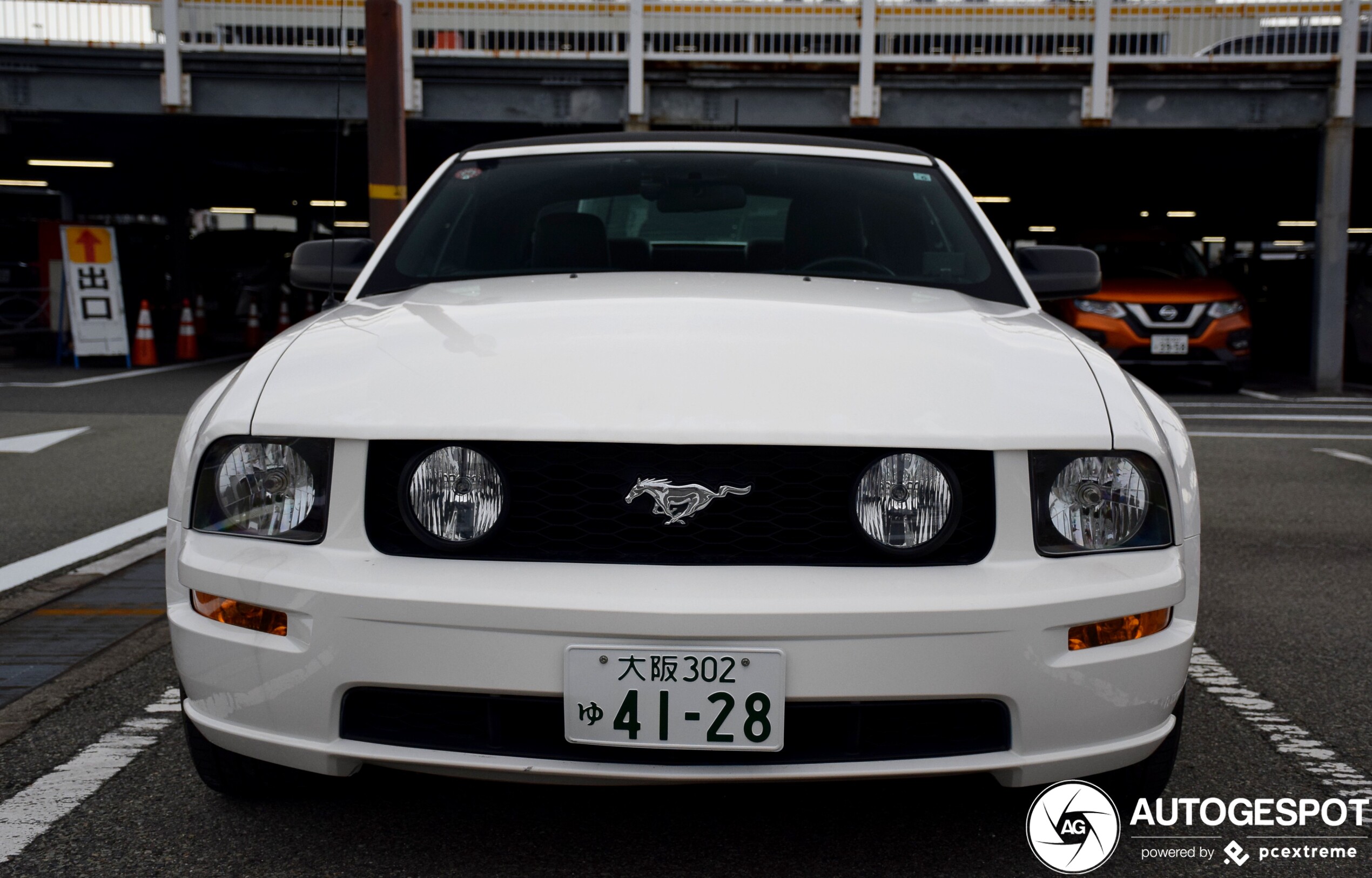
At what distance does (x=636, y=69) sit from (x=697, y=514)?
490 inches

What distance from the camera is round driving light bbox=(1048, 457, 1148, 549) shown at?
2051 mm

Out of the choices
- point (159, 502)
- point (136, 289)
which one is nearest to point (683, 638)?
point (159, 502)

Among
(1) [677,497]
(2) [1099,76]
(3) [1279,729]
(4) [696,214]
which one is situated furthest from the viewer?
(2) [1099,76]

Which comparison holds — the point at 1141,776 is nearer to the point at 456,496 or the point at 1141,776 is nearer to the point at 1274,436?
the point at 456,496

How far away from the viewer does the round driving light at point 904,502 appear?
1993 millimetres

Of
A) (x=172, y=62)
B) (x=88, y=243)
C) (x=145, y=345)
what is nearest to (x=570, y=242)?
(x=172, y=62)

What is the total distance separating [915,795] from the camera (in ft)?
8.17

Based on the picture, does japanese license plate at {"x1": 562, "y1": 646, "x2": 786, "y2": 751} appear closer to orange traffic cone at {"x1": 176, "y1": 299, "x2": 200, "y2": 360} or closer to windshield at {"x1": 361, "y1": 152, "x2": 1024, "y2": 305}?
windshield at {"x1": 361, "y1": 152, "x2": 1024, "y2": 305}

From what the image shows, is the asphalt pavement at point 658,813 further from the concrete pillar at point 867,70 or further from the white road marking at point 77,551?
the concrete pillar at point 867,70

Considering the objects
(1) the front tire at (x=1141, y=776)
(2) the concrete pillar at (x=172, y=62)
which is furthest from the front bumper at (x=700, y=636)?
(2) the concrete pillar at (x=172, y=62)

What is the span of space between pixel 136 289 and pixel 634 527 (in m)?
29.4

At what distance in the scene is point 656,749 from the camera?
6.33ft

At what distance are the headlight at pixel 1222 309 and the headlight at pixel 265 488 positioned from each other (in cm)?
1131

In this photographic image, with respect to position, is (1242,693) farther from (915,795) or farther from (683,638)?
(683,638)
